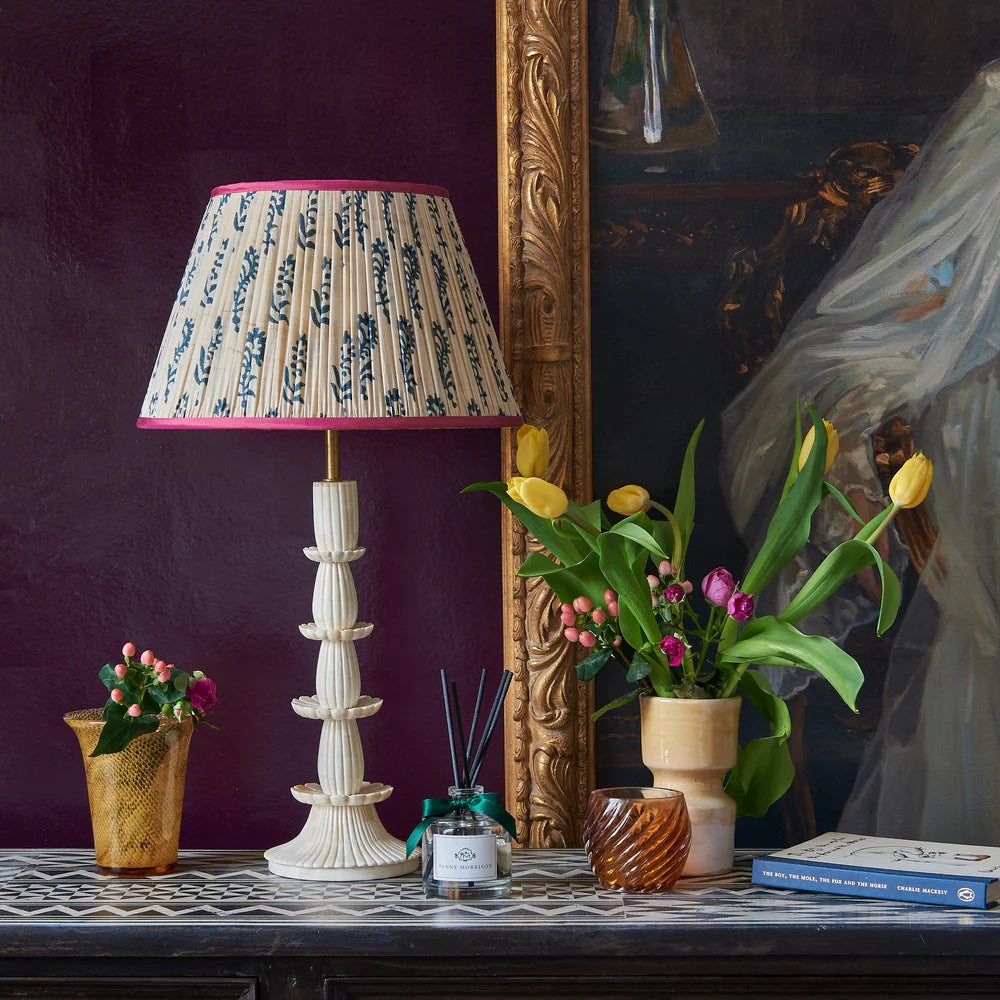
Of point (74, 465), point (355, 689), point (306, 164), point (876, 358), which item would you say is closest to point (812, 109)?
point (876, 358)

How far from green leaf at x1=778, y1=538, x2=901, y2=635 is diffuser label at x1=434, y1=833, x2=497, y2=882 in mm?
468

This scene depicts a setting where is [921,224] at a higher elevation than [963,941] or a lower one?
higher

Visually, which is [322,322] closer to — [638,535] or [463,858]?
[638,535]

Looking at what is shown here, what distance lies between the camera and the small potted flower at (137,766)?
5.17 ft

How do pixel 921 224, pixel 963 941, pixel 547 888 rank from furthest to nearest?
pixel 921 224 → pixel 547 888 → pixel 963 941

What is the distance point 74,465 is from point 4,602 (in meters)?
0.22

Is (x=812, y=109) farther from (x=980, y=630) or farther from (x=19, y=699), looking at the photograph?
(x=19, y=699)

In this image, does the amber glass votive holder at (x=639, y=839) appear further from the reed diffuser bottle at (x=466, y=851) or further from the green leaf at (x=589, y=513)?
the green leaf at (x=589, y=513)

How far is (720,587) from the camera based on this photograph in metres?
1.56

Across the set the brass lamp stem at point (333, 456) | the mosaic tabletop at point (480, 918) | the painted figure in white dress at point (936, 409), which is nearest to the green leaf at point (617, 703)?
the mosaic tabletop at point (480, 918)

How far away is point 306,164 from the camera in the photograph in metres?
1.80

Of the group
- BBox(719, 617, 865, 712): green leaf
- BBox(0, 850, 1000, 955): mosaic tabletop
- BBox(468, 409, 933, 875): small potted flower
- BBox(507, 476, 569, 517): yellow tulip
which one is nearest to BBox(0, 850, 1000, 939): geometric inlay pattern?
BBox(0, 850, 1000, 955): mosaic tabletop

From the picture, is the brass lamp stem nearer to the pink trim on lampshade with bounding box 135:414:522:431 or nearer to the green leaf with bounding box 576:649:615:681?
the pink trim on lampshade with bounding box 135:414:522:431

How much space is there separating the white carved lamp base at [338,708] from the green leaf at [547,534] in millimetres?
173
